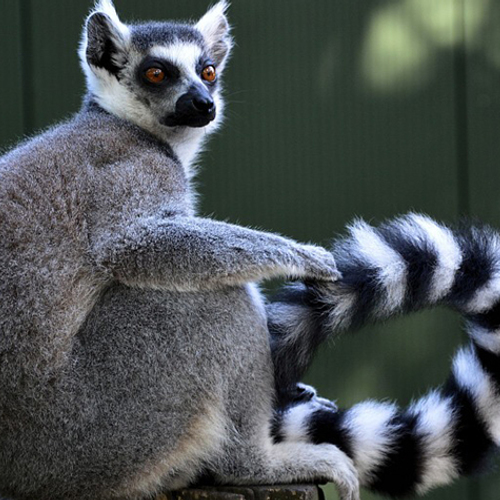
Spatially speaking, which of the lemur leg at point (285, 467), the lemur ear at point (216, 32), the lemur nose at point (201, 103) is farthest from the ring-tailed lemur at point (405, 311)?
the lemur ear at point (216, 32)

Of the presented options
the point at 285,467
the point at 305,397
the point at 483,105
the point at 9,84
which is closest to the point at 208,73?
the point at 305,397

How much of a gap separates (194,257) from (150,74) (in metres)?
1.15

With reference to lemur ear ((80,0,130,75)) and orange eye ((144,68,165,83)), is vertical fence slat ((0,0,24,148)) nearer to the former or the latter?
lemur ear ((80,0,130,75))

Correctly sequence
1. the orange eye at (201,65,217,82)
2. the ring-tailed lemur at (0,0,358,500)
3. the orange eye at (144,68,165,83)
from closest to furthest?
the ring-tailed lemur at (0,0,358,500) → the orange eye at (144,68,165,83) → the orange eye at (201,65,217,82)

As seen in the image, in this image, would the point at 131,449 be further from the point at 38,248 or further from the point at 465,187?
the point at 465,187

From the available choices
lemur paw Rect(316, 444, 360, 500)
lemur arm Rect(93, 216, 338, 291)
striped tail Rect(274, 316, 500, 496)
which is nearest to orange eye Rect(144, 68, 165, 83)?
lemur arm Rect(93, 216, 338, 291)

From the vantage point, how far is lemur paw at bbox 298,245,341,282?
3.44 meters

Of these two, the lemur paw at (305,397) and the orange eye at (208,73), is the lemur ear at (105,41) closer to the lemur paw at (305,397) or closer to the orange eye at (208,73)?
the orange eye at (208,73)

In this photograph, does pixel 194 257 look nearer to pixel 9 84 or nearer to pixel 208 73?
pixel 208 73

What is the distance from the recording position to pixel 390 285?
3340mm

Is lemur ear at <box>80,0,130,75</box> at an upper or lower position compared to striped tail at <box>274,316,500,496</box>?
upper

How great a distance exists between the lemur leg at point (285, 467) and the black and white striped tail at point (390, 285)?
0.80 ft

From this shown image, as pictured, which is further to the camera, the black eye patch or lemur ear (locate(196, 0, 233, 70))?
lemur ear (locate(196, 0, 233, 70))

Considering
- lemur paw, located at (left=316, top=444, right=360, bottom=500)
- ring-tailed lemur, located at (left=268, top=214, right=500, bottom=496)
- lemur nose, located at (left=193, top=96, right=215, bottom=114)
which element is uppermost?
lemur nose, located at (left=193, top=96, right=215, bottom=114)
